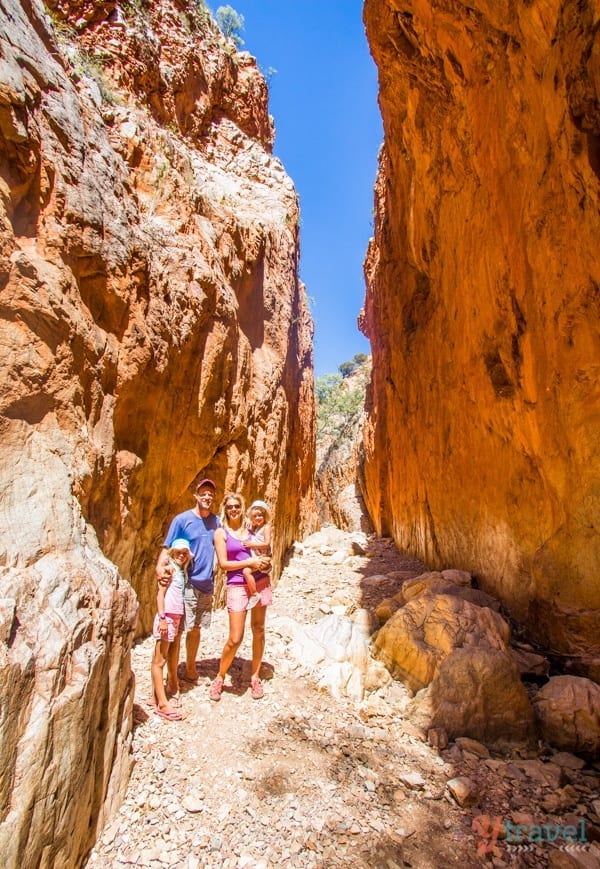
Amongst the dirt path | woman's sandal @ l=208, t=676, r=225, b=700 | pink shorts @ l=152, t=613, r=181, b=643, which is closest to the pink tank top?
pink shorts @ l=152, t=613, r=181, b=643

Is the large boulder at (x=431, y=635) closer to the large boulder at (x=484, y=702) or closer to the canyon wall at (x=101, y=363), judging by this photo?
the large boulder at (x=484, y=702)

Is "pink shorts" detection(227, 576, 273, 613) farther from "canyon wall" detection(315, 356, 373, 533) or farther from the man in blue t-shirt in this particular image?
"canyon wall" detection(315, 356, 373, 533)

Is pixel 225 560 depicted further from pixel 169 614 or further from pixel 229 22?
pixel 229 22

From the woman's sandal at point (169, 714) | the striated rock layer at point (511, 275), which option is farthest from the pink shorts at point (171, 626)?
the striated rock layer at point (511, 275)

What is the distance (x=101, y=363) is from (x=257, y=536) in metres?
2.13

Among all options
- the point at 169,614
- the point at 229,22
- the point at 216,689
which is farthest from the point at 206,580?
the point at 229,22

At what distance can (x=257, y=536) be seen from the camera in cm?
405

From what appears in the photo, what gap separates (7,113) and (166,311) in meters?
2.28

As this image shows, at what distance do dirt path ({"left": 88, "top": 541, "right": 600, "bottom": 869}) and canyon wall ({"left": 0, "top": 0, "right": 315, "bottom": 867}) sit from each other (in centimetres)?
39

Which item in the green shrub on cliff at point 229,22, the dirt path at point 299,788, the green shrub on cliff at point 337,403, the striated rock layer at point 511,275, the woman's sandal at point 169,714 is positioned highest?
the green shrub on cliff at point 229,22

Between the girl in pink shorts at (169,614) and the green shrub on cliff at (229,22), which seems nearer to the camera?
the girl in pink shorts at (169,614)

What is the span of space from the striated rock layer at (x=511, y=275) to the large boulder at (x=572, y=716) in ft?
2.15

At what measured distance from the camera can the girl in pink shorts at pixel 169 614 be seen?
11.1ft

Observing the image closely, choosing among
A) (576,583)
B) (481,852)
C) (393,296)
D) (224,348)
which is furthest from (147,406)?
(393,296)
